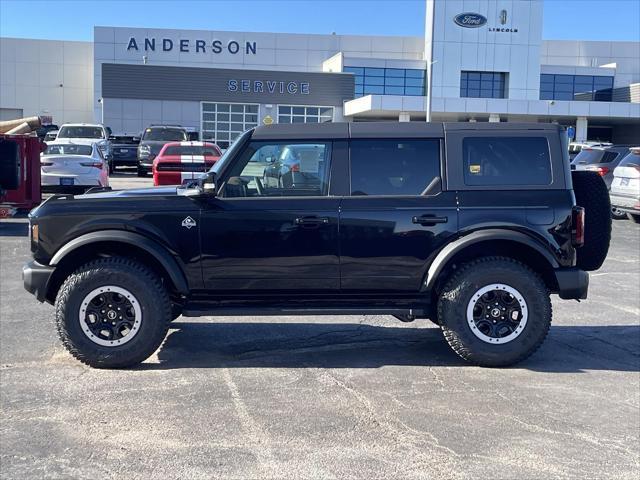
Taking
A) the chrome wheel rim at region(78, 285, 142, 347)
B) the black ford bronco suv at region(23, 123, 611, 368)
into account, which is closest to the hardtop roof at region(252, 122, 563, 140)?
the black ford bronco suv at region(23, 123, 611, 368)

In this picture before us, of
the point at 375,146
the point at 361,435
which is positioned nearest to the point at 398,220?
the point at 375,146

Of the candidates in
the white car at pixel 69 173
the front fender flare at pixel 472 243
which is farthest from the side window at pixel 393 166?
the white car at pixel 69 173

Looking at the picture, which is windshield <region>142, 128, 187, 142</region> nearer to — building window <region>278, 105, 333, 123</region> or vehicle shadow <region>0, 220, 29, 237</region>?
vehicle shadow <region>0, 220, 29, 237</region>

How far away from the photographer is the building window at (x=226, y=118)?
158 feet

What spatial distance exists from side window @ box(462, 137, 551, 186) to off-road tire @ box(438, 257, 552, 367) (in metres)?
0.71

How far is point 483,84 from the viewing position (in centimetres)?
5175

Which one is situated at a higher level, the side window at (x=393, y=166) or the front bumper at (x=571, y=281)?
the side window at (x=393, y=166)

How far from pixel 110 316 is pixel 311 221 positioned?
70.8 inches

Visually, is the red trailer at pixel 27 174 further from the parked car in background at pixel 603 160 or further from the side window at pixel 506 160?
the parked car in background at pixel 603 160

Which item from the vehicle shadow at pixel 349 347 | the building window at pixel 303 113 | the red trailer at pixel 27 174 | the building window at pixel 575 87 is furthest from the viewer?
the building window at pixel 575 87

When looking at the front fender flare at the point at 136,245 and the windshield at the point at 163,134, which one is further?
the windshield at the point at 163,134

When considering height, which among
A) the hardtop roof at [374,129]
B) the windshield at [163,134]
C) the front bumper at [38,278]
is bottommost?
the front bumper at [38,278]

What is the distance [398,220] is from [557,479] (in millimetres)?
2384

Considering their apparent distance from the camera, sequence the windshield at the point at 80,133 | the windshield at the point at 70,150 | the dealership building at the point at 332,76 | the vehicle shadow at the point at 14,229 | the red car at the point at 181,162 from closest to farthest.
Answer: the vehicle shadow at the point at 14,229 < the red car at the point at 181,162 < the windshield at the point at 70,150 < the windshield at the point at 80,133 < the dealership building at the point at 332,76
